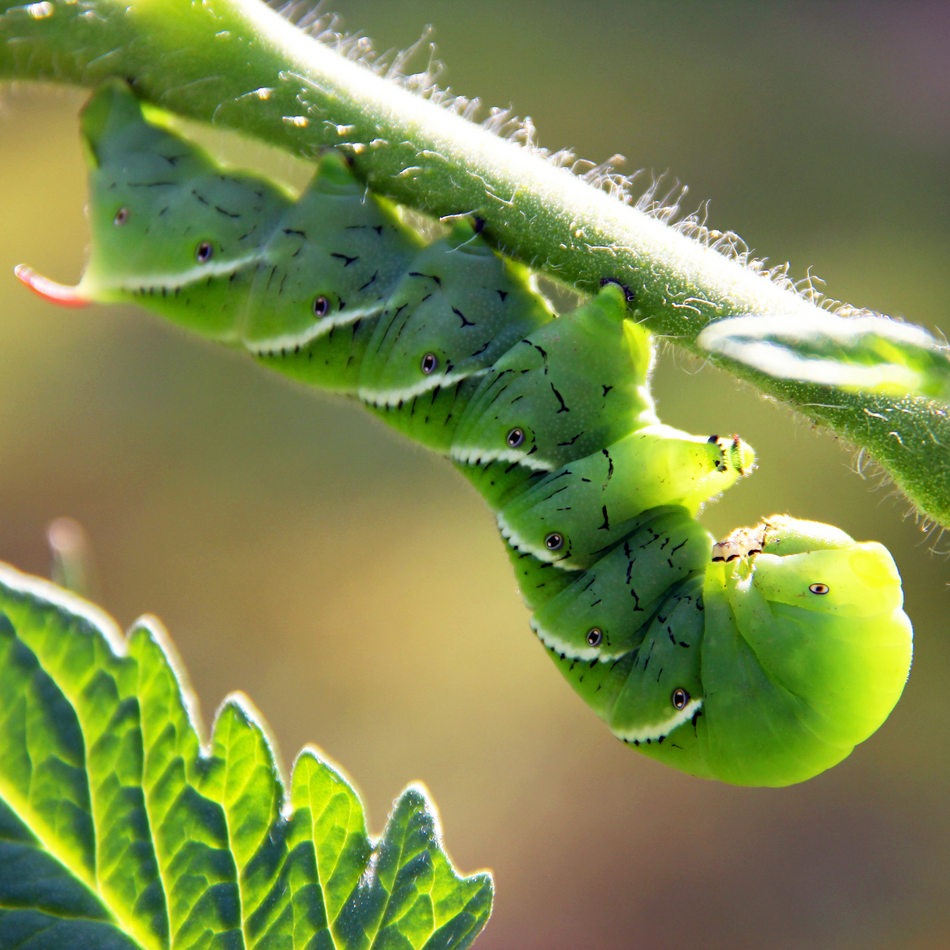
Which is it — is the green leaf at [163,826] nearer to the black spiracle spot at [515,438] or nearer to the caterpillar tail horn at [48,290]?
the black spiracle spot at [515,438]

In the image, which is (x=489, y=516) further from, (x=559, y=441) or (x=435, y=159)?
(x=435, y=159)

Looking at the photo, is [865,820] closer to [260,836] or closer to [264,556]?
[264,556]

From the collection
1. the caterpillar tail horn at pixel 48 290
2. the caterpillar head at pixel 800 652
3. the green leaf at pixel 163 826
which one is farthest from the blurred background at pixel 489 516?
the green leaf at pixel 163 826

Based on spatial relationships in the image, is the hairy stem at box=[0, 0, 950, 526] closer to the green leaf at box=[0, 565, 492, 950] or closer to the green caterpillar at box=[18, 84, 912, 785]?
the green caterpillar at box=[18, 84, 912, 785]

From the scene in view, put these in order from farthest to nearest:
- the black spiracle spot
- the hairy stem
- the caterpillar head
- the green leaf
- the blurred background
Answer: the blurred background
the black spiracle spot
the caterpillar head
the hairy stem
the green leaf

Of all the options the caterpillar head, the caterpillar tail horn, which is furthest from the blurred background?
the caterpillar head
